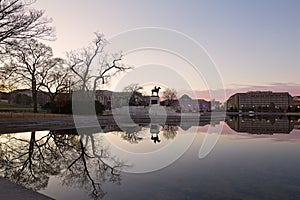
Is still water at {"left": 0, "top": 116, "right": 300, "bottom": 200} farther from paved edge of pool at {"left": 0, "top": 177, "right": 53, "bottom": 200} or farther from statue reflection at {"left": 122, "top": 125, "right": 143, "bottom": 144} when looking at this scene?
statue reflection at {"left": 122, "top": 125, "right": 143, "bottom": 144}

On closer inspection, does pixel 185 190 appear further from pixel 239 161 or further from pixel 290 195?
pixel 239 161

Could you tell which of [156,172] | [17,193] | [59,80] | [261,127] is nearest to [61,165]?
[156,172]

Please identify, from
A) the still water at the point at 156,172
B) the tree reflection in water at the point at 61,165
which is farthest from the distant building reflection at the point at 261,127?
the tree reflection in water at the point at 61,165

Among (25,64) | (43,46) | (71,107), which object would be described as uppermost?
(43,46)

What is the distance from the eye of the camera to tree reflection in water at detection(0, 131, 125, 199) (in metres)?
9.52

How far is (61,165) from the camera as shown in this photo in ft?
39.6

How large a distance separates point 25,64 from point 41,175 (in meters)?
39.2

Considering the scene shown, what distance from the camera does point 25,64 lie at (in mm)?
45531

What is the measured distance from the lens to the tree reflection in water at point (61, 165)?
9516 mm

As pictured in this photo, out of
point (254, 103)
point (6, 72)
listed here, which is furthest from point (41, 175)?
point (254, 103)

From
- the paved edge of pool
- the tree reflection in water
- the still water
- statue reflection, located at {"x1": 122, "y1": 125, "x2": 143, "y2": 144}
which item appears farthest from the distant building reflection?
the paved edge of pool

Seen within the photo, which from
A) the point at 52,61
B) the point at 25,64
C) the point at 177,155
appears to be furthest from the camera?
the point at 52,61

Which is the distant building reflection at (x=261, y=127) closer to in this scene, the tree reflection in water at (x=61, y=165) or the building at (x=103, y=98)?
the tree reflection in water at (x=61, y=165)

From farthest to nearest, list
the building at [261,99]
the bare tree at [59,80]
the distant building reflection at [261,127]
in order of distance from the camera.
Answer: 1. the building at [261,99]
2. the bare tree at [59,80]
3. the distant building reflection at [261,127]
